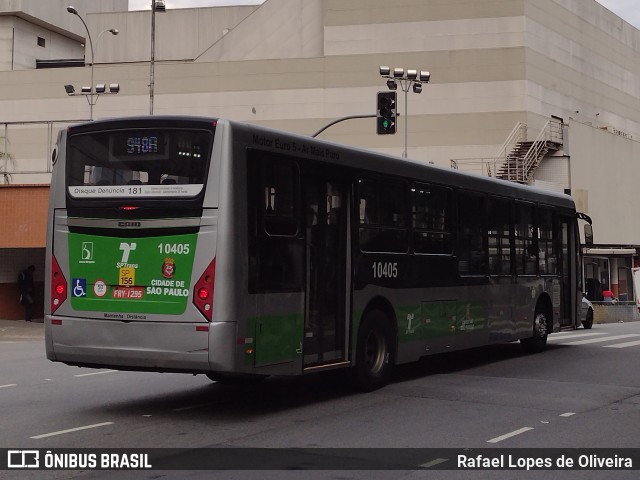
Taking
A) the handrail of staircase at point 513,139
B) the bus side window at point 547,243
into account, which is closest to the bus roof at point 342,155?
the bus side window at point 547,243

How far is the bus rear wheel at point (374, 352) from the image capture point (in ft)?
40.4

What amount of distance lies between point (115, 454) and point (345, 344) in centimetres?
422

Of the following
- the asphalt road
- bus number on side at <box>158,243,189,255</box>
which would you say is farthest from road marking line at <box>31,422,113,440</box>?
bus number on side at <box>158,243,189,255</box>

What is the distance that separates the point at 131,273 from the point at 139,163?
1.26 m

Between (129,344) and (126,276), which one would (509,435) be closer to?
(129,344)

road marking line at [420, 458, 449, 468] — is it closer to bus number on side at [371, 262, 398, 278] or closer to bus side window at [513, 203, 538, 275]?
bus number on side at [371, 262, 398, 278]

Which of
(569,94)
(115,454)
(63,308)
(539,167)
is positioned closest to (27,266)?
(63,308)

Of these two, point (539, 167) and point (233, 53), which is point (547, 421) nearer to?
point (539, 167)

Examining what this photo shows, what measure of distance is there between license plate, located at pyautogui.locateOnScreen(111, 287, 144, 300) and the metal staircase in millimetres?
45626

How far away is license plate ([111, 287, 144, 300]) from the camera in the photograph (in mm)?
10242

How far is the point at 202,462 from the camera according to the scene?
26.6 feet

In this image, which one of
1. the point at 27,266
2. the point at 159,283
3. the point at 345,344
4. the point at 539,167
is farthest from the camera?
the point at 539,167

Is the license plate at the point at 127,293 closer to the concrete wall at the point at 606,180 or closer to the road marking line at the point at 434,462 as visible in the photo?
the road marking line at the point at 434,462

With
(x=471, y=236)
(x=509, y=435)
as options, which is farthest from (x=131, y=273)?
(x=471, y=236)
